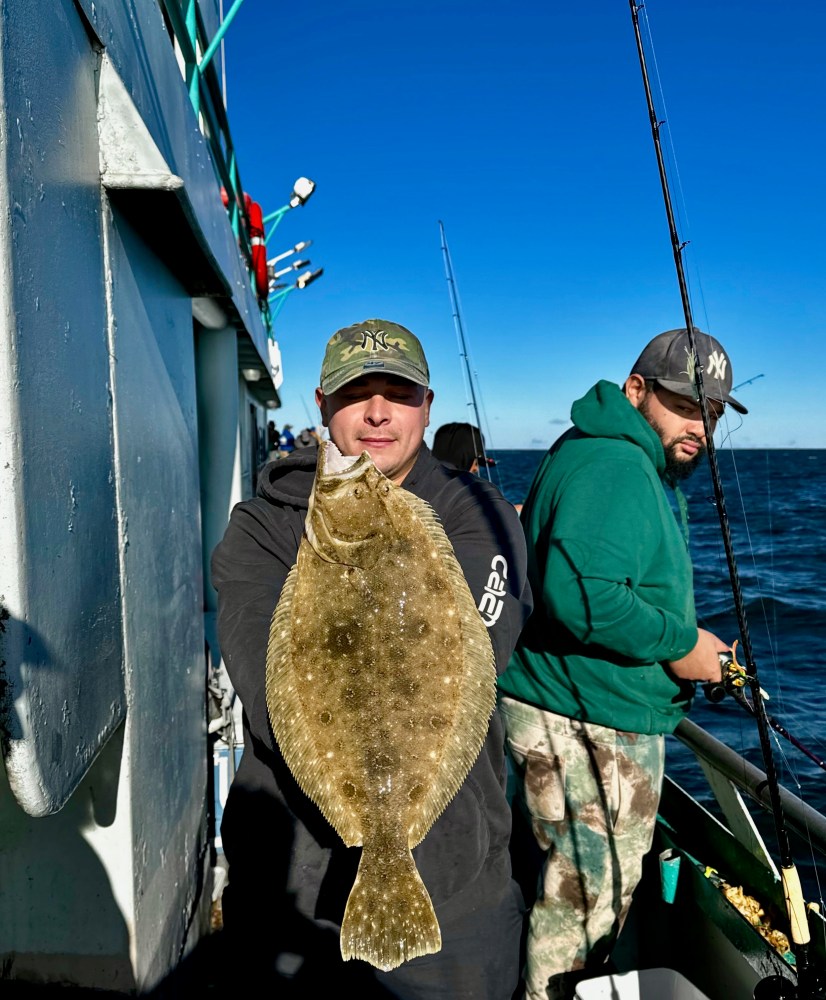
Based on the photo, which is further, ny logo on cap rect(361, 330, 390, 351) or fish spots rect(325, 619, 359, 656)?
ny logo on cap rect(361, 330, 390, 351)

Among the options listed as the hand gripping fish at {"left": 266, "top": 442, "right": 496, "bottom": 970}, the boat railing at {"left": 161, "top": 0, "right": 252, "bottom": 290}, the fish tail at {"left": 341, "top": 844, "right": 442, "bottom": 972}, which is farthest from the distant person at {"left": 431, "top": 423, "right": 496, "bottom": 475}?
the fish tail at {"left": 341, "top": 844, "right": 442, "bottom": 972}

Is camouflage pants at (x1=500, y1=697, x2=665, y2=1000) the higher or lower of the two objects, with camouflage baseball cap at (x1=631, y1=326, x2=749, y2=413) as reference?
lower

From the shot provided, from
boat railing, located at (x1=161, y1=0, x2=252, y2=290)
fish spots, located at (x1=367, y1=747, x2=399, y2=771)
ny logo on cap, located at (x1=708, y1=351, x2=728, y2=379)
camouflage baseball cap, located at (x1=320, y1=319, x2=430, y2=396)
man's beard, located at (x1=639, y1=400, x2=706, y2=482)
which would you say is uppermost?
boat railing, located at (x1=161, y1=0, x2=252, y2=290)

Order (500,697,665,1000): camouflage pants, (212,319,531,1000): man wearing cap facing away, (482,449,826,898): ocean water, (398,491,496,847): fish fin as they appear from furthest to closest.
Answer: (482,449,826,898): ocean water < (500,697,665,1000): camouflage pants < (212,319,531,1000): man wearing cap facing away < (398,491,496,847): fish fin

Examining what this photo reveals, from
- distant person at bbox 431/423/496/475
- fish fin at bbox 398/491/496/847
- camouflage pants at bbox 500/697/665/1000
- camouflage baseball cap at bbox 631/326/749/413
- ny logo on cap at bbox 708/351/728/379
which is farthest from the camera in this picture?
distant person at bbox 431/423/496/475

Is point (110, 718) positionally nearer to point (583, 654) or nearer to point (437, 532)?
point (437, 532)

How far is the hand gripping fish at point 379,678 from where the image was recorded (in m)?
1.76

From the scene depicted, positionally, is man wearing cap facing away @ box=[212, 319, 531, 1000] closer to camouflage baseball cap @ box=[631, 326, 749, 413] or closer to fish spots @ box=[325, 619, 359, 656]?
fish spots @ box=[325, 619, 359, 656]

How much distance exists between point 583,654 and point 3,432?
228cm

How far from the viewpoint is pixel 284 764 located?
2082 millimetres

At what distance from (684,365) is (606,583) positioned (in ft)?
3.51

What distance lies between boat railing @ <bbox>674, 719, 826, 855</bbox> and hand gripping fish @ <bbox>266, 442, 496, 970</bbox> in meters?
1.64

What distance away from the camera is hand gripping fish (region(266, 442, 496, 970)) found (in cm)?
176

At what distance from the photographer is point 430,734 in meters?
1.84
